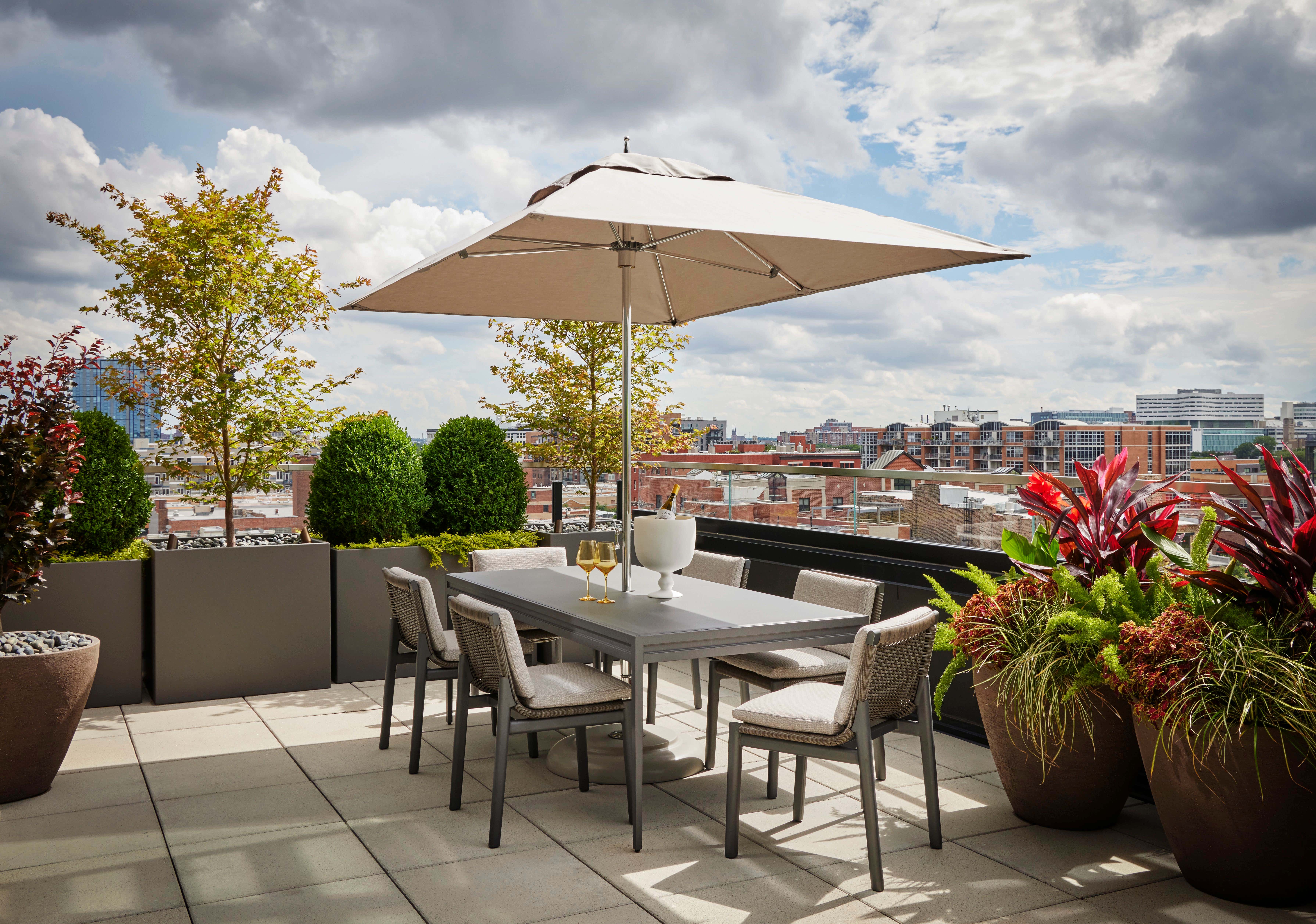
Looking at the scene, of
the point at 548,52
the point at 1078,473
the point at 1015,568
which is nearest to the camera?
the point at 1078,473

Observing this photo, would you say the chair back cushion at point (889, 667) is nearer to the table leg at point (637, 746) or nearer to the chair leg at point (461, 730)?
the table leg at point (637, 746)

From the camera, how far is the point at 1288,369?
25.6m

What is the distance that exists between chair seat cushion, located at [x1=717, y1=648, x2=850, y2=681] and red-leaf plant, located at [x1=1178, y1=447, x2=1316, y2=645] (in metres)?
1.53

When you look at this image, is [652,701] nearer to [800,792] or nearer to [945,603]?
[800,792]

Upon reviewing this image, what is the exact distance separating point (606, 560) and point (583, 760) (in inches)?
32.7

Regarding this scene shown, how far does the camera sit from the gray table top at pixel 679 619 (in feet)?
10.5

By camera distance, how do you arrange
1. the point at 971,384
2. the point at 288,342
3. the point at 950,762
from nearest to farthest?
the point at 950,762 → the point at 288,342 → the point at 971,384

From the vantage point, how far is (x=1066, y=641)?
312cm

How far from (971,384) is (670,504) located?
3569 centimetres

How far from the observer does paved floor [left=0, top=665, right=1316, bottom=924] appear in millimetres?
2766

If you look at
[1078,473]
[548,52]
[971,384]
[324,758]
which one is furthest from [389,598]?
[971,384]

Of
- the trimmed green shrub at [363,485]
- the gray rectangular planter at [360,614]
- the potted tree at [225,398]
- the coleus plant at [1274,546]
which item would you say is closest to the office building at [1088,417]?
the coleus plant at [1274,546]

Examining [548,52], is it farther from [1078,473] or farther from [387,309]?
[1078,473]

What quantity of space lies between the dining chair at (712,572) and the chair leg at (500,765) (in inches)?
56.7
